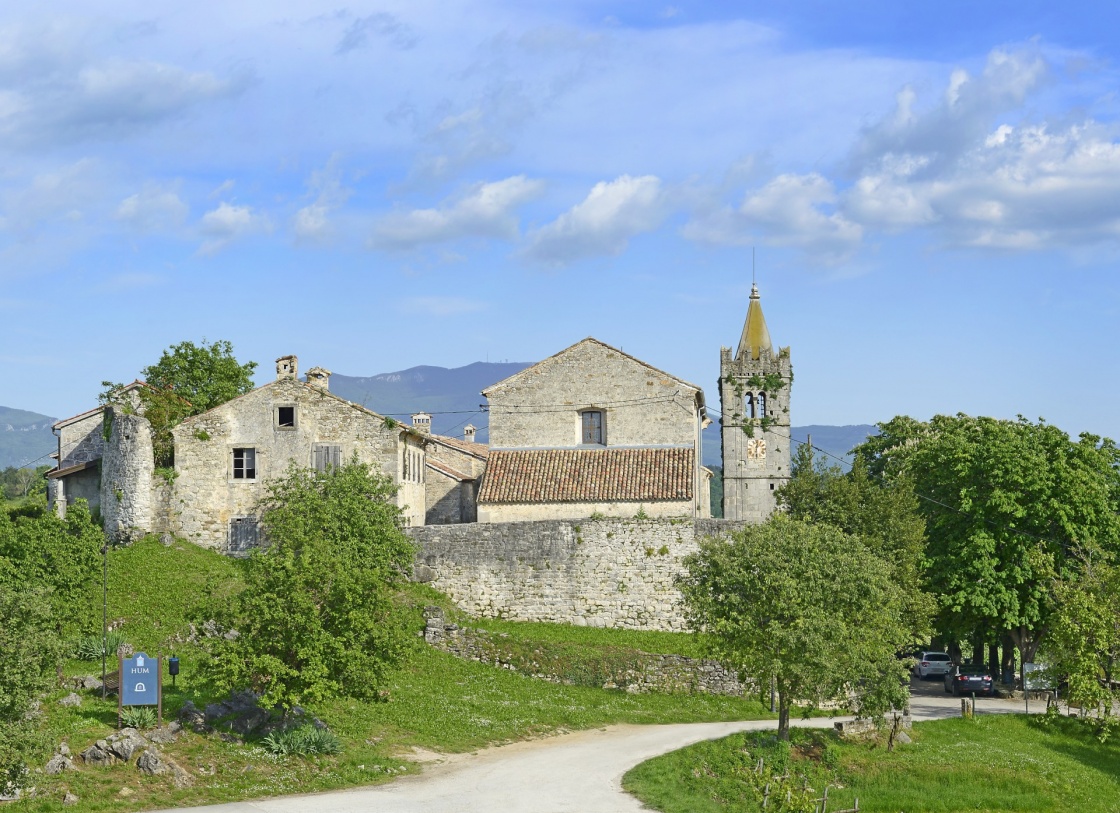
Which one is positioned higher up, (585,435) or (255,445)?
(585,435)

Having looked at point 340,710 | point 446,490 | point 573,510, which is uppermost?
point 446,490

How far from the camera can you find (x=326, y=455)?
53.3 m

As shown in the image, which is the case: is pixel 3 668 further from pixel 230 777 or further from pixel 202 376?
pixel 202 376

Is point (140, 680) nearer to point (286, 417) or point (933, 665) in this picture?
point (286, 417)

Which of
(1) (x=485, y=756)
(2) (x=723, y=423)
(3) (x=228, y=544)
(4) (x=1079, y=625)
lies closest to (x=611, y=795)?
(1) (x=485, y=756)

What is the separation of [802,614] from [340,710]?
13286 mm

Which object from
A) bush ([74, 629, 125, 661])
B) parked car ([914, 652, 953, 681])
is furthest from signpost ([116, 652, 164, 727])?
parked car ([914, 652, 953, 681])

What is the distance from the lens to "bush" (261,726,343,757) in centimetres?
3108

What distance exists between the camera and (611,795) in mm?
30234

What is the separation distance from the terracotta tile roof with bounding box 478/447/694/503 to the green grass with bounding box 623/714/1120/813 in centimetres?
1549

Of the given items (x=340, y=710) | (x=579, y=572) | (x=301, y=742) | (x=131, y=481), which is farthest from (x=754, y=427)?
(x=301, y=742)

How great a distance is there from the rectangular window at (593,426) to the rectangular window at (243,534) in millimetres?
15036

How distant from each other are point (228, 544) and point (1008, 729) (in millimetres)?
30627

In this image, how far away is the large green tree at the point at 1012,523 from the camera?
164 ft
